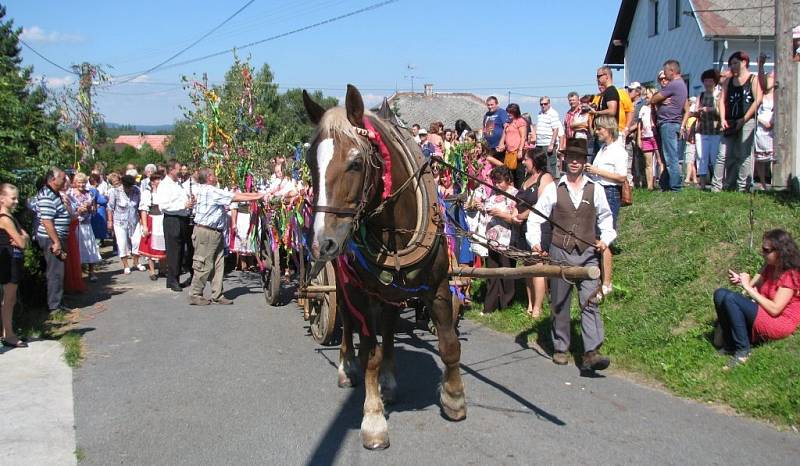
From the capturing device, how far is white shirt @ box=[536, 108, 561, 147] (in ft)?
41.1

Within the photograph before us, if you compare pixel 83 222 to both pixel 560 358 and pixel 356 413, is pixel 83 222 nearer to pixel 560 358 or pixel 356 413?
pixel 356 413

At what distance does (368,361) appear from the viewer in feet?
16.3

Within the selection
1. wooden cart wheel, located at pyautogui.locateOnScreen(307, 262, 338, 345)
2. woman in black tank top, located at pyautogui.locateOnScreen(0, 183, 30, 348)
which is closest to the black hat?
wooden cart wheel, located at pyautogui.locateOnScreen(307, 262, 338, 345)

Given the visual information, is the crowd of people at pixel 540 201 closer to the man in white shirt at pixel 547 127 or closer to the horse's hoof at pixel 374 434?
the man in white shirt at pixel 547 127

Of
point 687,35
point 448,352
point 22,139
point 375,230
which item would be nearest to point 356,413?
point 448,352

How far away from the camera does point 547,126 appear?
12.6m

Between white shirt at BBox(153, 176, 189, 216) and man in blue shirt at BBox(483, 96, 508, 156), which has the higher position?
man in blue shirt at BBox(483, 96, 508, 156)

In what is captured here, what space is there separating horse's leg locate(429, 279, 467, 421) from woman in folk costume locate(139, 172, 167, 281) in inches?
332

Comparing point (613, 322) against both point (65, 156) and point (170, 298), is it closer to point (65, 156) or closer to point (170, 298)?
point (170, 298)

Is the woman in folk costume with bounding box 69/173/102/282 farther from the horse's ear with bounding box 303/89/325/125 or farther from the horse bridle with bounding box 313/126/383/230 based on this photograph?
the horse bridle with bounding box 313/126/383/230

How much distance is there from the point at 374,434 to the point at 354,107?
2155mm

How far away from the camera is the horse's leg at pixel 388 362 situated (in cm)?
533

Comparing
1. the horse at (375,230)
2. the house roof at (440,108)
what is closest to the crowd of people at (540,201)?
the horse at (375,230)

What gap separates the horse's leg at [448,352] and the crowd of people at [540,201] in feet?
1.90
